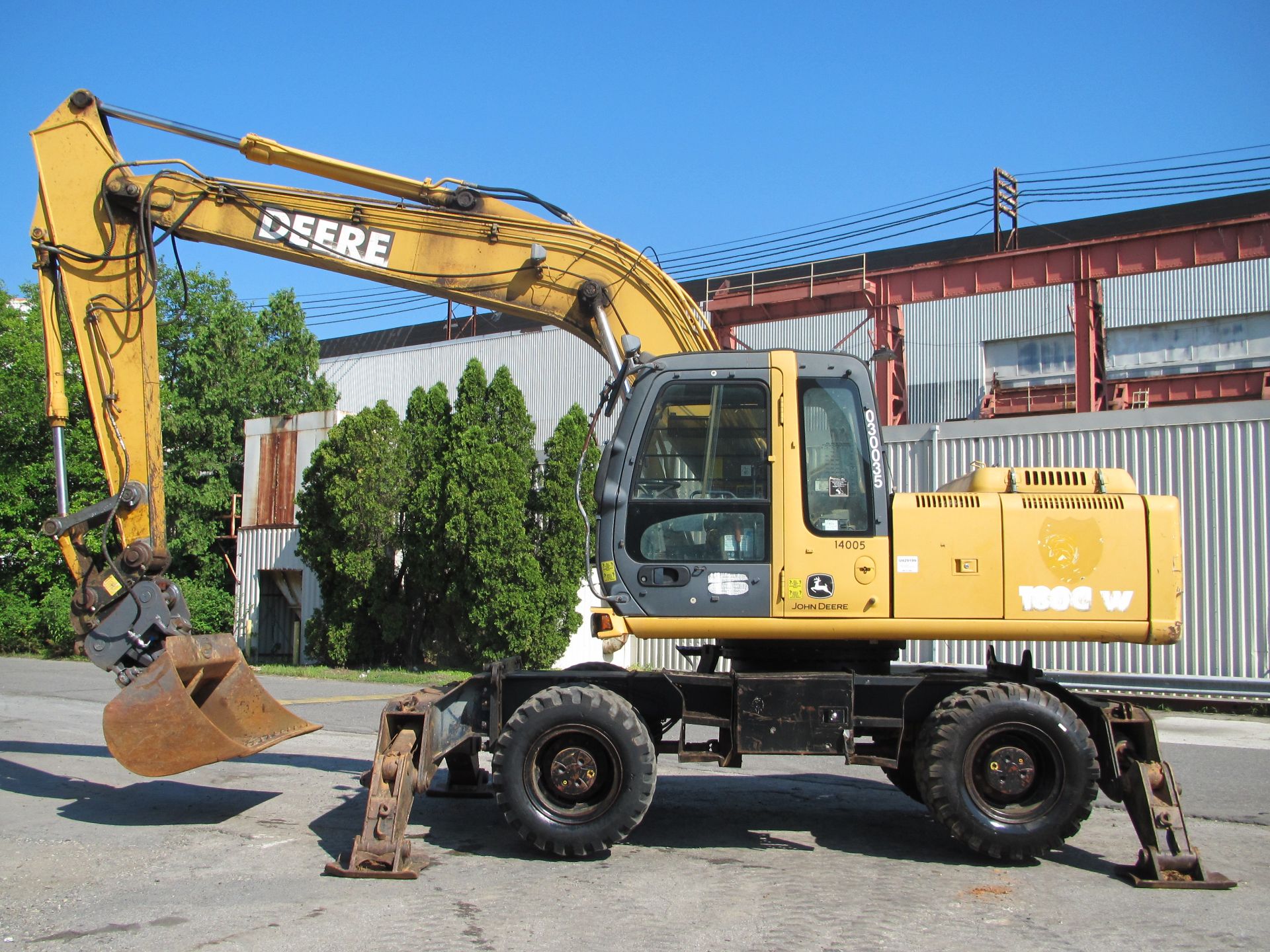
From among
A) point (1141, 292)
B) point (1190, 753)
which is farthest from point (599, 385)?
point (1190, 753)

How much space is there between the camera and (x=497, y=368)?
3030 centimetres

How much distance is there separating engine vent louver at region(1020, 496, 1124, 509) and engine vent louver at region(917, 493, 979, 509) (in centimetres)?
31

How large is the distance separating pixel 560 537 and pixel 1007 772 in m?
12.8

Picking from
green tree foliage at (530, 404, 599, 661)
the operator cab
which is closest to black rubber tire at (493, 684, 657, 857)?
the operator cab

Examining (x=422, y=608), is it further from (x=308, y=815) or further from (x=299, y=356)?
(x=299, y=356)

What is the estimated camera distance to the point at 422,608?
20.4 meters

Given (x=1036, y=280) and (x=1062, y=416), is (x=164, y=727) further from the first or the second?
(x=1036, y=280)

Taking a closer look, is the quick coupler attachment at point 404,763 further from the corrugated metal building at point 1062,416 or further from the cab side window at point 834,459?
the corrugated metal building at point 1062,416

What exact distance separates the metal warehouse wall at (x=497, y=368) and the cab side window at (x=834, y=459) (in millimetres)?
23176

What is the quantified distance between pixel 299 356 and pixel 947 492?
28355 mm

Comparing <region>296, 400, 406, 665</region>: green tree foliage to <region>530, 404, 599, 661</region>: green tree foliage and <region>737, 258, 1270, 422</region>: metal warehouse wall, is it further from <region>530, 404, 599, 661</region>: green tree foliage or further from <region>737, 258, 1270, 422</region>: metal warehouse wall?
<region>737, 258, 1270, 422</region>: metal warehouse wall

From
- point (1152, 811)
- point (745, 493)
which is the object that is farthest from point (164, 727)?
point (1152, 811)

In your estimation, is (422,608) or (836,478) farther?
(422,608)

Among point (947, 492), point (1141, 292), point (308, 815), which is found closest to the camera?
point (947, 492)
